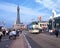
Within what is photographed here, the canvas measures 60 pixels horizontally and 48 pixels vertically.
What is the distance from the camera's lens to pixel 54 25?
153000 mm

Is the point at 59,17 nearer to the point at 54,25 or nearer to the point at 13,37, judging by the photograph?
the point at 54,25

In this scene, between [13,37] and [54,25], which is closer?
[13,37]

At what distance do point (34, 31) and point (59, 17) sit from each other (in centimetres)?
5886

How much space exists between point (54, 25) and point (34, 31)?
59.2 m

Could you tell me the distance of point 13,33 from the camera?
163 ft

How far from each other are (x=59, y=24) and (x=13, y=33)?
9999 cm

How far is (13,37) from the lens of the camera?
50.5 metres

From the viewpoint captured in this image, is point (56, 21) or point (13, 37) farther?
point (56, 21)

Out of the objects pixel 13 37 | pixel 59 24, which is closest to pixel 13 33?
pixel 13 37

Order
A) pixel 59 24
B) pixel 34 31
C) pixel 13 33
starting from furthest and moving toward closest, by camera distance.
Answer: pixel 59 24 < pixel 34 31 < pixel 13 33

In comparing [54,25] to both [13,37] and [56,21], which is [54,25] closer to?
[56,21]

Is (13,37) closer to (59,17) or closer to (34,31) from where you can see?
(34,31)

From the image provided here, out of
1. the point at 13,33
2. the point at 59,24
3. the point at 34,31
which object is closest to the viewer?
the point at 13,33

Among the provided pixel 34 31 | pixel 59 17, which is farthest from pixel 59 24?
pixel 34 31
